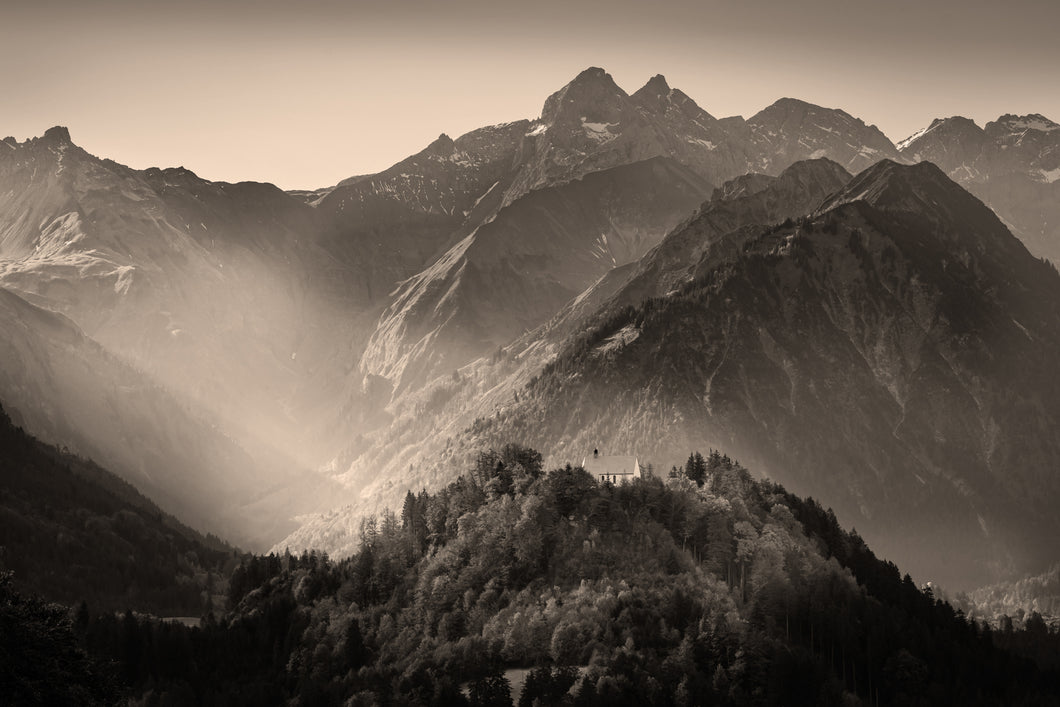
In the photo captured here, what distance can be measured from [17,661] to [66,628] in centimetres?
1037

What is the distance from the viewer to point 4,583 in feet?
575

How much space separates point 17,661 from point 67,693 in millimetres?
6054

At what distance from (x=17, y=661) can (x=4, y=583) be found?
10352mm

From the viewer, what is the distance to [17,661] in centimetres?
16838

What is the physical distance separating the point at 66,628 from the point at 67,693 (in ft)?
33.0

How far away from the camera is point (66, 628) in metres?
178

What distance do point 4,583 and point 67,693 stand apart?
14177 millimetres

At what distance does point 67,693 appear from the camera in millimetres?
170125

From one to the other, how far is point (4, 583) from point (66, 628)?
27.2 ft
